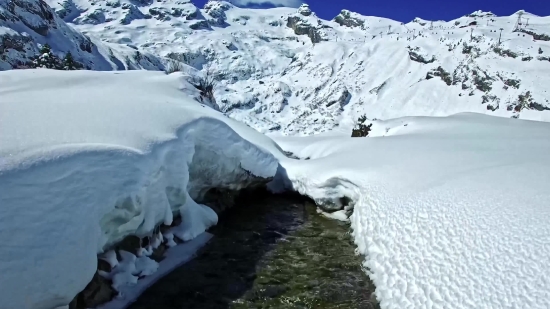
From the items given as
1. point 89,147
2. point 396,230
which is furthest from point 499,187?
point 89,147

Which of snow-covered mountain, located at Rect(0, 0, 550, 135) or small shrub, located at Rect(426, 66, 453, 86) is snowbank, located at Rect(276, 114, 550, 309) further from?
small shrub, located at Rect(426, 66, 453, 86)

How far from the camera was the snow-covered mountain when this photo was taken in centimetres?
7288

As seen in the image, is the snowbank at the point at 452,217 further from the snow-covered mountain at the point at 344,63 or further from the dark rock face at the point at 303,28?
the dark rock face at the point at 303,28

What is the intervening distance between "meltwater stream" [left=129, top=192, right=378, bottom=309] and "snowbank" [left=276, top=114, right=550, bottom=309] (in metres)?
0.59

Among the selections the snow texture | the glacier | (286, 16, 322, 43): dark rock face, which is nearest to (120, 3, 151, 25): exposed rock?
(286, 16, 322, 43): dark rock face

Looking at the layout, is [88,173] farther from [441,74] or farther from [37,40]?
[441,74]

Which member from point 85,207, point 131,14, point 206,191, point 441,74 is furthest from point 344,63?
point 85,207

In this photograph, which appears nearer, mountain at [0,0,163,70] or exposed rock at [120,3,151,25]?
mountain at [0,0,163,70]

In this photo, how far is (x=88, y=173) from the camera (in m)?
6.52

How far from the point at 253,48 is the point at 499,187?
152 meters

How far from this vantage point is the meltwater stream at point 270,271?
7410 mm

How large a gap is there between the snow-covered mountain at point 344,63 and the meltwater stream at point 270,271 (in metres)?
60.1

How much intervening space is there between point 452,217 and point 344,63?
10977 centimetres

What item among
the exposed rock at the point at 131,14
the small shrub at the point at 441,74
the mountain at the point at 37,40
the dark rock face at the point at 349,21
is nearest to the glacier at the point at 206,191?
the mountain at the point at 37,40
